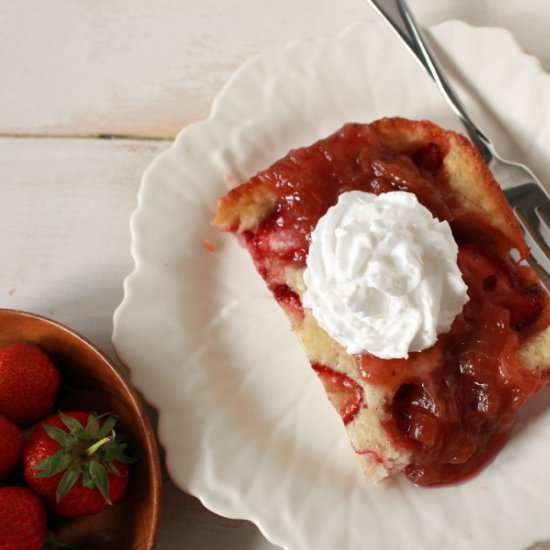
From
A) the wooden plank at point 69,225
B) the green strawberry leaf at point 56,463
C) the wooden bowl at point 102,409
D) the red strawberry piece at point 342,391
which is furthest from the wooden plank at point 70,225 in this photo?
the red strawberry piece at point 342,391

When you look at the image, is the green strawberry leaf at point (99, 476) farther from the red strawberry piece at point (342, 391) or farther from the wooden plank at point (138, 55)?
the wooden plank at point (138, 55)

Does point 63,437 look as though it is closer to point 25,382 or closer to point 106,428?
point 106,428

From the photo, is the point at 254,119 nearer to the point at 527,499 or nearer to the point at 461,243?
the point at 461,243

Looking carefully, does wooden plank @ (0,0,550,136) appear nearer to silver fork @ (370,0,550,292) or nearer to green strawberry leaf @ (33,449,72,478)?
silver fork @ (370,0,550,292)

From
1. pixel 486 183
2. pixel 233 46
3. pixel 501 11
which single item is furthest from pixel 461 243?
pixel 233 46

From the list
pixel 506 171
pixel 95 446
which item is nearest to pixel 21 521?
pixel 95 446
